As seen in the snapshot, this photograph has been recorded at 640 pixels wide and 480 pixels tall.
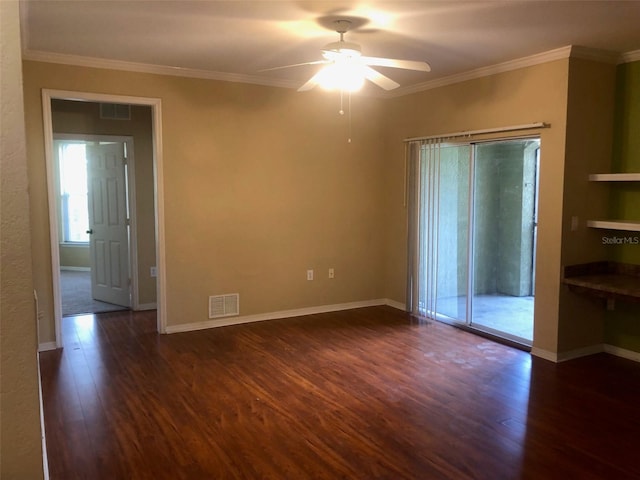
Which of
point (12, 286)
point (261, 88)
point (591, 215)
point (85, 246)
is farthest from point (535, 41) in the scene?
point (85, 246)

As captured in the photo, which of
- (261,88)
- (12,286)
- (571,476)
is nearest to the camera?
(12,286)

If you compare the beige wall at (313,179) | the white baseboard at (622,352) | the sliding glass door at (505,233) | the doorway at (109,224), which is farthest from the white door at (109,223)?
the white baseboard at (622,352)

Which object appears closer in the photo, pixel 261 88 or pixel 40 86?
pixel 40 86

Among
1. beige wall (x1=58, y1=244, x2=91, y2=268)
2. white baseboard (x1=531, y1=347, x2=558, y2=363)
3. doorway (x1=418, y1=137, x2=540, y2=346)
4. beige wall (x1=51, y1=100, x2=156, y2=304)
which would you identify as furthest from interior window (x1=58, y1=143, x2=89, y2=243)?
white baseboard (x1=531, y1=347, x2=558, y2=363)

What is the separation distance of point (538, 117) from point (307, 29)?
2128 millimetres

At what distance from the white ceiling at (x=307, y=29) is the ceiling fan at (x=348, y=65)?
0.19 metres

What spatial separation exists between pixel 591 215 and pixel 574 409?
1.78m

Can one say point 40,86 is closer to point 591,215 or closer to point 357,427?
point 357,427

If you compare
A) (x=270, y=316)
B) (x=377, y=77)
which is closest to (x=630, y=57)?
(x=377, y=77)

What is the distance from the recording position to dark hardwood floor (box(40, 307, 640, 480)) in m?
2.74

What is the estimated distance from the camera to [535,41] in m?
3.89

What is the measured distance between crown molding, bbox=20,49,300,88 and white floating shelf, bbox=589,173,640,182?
9.94 feet

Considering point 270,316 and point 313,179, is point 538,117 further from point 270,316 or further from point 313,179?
point 270,316

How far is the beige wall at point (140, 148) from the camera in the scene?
5730 mm
